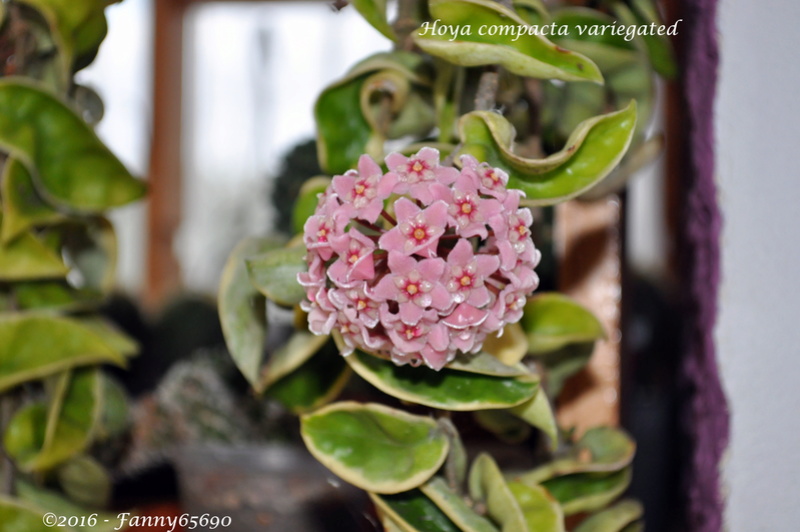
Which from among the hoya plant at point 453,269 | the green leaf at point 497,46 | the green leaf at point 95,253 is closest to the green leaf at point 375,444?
the hoya plant at point 453,269

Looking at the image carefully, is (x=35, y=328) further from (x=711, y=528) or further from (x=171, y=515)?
(x=711, y=528)

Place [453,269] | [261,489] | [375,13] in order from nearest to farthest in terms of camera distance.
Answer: [453,269]
[375,13]
[261,489]

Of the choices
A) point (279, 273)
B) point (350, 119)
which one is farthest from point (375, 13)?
point (279, 273)

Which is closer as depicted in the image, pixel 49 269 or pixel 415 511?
pixel 415 511

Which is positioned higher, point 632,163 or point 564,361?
point 632,163

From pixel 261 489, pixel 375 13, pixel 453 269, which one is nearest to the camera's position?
pixel 453 269

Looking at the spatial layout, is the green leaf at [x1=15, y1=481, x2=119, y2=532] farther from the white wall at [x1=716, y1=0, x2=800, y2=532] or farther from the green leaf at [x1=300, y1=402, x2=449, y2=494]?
the white wall at [x1=716, y1=0, x2=800, y2=532]

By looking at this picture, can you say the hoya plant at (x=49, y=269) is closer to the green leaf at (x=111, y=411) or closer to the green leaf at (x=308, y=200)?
the green leaf at (x=111, y=411)

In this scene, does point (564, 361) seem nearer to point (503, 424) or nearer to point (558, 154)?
point (503, 424)

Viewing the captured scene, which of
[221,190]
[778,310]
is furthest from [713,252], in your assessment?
[221,190]
